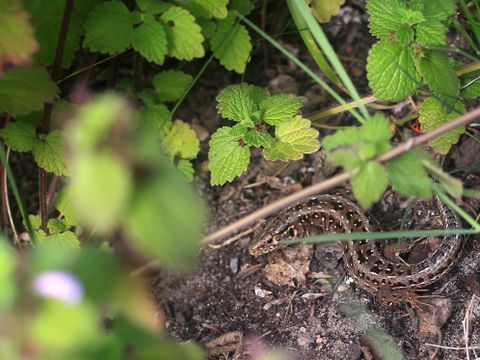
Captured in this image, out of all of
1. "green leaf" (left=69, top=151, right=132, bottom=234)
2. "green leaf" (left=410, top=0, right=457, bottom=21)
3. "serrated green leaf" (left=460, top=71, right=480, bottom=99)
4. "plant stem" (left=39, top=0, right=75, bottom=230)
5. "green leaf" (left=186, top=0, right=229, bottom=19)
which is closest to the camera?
"green leaf" (left=69, top=151, right=132, bottom=234)

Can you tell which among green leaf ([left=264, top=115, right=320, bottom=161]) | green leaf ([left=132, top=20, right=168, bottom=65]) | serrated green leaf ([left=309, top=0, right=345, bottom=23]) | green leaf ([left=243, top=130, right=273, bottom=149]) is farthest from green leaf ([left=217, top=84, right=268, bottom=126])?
serrated green leaf ([left=309, top=0, right=345, bottom=23])

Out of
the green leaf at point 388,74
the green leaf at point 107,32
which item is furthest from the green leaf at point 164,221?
the green leaf at point 107,32

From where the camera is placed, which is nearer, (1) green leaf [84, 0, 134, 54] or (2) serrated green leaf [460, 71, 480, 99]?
(2) serrated green leaf [460, 71, 480, 99]

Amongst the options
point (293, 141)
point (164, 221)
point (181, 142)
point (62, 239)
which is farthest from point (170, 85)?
point (164, 221)

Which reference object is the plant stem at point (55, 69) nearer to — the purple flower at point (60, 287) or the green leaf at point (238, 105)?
the green leaf at point (238, 105)

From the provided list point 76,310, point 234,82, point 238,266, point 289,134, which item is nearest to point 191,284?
point 238,266

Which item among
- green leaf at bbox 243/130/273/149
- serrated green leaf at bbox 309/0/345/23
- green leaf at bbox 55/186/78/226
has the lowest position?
green leaf at bbox 55/186/78/226

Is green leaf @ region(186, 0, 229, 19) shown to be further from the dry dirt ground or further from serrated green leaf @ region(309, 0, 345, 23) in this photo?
the dry dirt ground

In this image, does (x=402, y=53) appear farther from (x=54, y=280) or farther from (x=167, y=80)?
(x=54, y=280)
